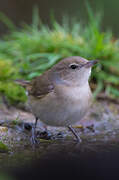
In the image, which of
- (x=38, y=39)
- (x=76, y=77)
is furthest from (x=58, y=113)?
(x=38, y=39)

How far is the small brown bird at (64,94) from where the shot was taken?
13.7 ft

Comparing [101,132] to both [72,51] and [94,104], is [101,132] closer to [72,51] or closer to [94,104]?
[94,104]

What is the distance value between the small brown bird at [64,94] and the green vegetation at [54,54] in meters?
1.21

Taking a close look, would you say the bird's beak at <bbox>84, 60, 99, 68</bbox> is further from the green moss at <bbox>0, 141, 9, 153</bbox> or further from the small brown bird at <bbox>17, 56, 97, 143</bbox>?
the green moss at <bbox>0, 141, 9, 153</bbox>

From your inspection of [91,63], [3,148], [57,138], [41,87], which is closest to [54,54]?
[41,87]

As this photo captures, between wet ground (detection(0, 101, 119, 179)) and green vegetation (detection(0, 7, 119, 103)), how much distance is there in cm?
47

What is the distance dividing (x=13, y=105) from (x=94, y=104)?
1327 millimetres

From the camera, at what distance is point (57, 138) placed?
4543 millimetres

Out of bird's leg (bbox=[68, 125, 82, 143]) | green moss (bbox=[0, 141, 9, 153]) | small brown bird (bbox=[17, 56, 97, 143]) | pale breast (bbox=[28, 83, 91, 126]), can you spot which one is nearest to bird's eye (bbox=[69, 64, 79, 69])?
small brown bird (bbox=[17, 56, 97, 143])

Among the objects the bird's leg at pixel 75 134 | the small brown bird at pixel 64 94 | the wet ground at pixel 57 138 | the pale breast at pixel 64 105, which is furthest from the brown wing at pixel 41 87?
the bird's leg at pixel 75 134

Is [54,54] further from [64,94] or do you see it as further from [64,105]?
[64,105]

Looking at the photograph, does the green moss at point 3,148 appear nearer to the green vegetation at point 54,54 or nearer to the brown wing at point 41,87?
the brown wing at point 41,87

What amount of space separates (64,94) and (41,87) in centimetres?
52

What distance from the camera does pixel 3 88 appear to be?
580 cm
